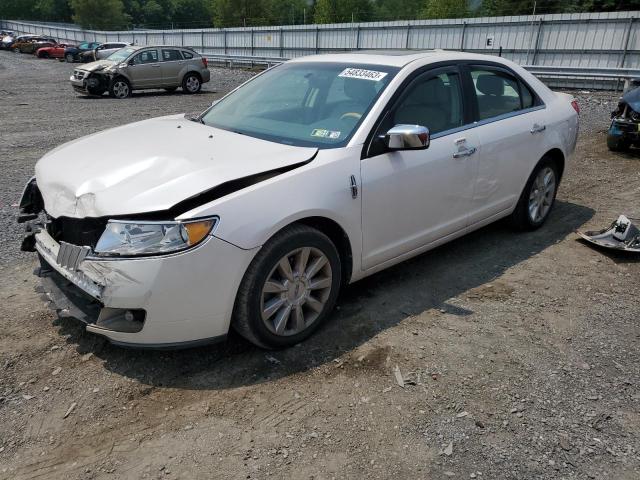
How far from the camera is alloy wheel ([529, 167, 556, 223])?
17.5 feet

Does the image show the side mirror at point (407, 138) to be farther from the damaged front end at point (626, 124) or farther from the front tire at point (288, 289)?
the damaged front end at point (626, 124)

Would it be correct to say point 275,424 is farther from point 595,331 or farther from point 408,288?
point 595,331

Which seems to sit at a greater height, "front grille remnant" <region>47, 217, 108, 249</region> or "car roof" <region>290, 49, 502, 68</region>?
"car roof" <region>290, 49, 502, 68</region>

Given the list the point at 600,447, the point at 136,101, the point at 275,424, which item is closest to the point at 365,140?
the point at 275,424

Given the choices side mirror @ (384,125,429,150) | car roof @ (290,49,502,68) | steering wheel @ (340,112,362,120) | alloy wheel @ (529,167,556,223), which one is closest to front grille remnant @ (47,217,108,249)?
steering wheel @ (340,112,362,120)

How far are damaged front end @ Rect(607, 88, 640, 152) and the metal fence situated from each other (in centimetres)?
811

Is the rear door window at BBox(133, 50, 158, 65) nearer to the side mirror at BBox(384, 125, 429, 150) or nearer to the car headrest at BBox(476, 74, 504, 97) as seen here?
the car headrest at BBox(476, 74, 504, 97)

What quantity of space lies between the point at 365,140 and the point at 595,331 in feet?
6.68

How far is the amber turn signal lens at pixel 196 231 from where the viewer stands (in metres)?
2.85

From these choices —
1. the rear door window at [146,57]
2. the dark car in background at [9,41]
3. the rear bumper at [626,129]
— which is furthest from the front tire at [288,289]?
the dark car in background at [9,41]

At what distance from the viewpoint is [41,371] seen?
3189mm

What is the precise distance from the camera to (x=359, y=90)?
155 inches

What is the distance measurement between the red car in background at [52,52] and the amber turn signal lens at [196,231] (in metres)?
41.6

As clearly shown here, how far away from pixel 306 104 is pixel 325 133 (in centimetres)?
51
